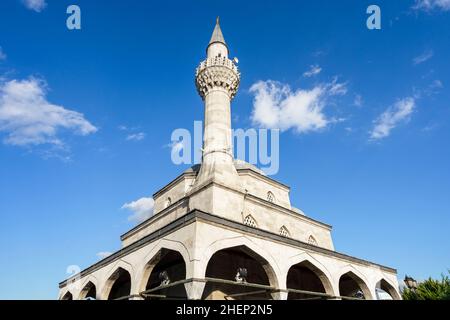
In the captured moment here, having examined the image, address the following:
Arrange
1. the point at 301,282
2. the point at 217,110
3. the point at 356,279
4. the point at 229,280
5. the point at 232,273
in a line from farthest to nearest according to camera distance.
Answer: the point at 217,110
the point at 301,282
the point at 356,279
the point at 232,273
the point at 229,280

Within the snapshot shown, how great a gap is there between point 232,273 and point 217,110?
9.19m

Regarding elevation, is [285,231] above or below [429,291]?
above

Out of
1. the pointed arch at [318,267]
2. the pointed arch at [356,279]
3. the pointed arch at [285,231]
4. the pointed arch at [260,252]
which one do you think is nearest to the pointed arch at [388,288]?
the pointed arch at [356,279]

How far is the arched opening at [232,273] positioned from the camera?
1240cm

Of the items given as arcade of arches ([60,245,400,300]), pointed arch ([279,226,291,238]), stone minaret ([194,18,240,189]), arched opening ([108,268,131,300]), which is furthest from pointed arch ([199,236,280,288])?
arched opening ([108,268,131,300])

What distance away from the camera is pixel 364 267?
55.0 ft

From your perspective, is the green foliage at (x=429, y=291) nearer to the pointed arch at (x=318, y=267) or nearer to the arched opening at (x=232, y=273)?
the pointed arch at (x=318, y=267)

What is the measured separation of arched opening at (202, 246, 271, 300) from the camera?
1240 cm

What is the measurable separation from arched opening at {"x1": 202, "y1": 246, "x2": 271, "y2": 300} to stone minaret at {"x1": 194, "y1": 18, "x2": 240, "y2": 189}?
3.64 metres

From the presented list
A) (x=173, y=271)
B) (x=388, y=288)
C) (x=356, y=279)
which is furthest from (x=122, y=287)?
(x=388, y=288)

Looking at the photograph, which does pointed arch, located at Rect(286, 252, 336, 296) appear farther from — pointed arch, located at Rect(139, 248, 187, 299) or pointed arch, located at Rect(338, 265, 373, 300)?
pointed arch, located at Rect(139, 248, 187, 299)

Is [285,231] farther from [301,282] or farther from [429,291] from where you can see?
[429,291]

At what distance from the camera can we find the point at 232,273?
13.9 meters

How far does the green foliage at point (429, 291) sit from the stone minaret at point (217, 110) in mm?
11549
